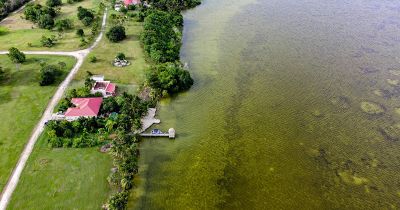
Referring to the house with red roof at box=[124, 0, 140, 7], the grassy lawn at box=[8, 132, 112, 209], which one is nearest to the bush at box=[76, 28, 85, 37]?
the house with red roof at box=[124, 0, 140, 7]

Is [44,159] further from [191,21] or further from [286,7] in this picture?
[286,7]

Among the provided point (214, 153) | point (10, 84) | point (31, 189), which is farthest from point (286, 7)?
point (31, 189)

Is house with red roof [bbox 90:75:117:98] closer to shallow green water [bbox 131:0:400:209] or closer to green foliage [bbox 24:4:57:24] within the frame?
shallow green water [bbox 131:0:400:209]

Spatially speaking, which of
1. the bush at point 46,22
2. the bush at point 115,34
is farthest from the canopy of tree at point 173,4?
the bush at point 46,22

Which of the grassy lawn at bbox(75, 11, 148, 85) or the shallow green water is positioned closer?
the shallow green water

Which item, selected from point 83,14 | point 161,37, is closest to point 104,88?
point 161,37

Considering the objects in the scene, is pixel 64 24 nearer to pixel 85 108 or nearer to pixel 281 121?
pixel 85 108
